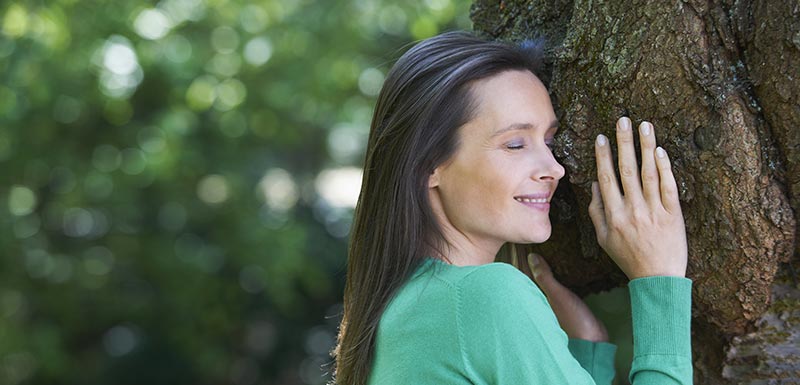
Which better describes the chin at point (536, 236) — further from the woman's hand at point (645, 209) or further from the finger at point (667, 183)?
the finger at point (667, 183)

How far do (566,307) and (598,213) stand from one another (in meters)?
0.49

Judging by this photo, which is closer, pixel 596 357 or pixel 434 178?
pixel 434 178

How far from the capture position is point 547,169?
2107mm

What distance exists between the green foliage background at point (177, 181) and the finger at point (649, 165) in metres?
2.85

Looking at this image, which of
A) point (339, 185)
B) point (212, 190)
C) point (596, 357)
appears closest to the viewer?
point (596, 357)

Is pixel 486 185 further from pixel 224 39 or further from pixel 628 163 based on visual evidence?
pixel 224 39

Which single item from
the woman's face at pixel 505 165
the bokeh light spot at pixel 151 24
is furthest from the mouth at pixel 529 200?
the bokeh light spot at pixel 151 24

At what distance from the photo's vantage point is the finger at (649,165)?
2.00 metres

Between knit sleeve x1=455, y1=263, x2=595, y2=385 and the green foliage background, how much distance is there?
119 inches

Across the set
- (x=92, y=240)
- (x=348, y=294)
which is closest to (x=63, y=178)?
(x=92, y=240)

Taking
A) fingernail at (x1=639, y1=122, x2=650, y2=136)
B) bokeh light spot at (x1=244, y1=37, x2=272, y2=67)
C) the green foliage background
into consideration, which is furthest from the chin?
bokeh light spot at (x1=244, y1=37, x2=272, y2=67)

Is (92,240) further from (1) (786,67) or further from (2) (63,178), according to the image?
(1) (786,67)

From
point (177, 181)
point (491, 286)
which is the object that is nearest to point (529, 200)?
point (491, 286)

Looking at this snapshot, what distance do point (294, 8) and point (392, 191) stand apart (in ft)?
14.0
